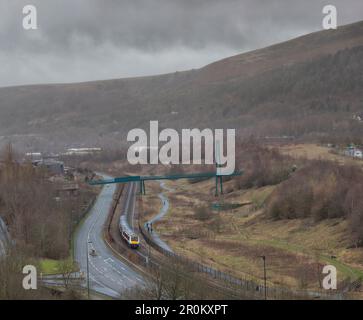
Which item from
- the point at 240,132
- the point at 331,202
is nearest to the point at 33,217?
the point at 331,202

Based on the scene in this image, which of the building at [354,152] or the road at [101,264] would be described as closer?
the road at [101,264]

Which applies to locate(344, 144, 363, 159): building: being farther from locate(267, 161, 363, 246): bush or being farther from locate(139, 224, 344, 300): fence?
locate(139, 224, 344, 300): fence

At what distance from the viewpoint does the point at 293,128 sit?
136 m

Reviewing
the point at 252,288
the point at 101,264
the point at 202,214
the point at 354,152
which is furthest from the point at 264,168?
the point at 252,288

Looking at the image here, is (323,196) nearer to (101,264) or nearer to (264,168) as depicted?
(264,168)

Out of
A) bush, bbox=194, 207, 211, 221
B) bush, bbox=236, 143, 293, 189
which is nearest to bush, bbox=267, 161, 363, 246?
bush, bbox=194, 207, 211, 221

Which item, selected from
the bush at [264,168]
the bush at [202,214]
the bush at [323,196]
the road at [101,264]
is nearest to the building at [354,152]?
the bush at [264,168]

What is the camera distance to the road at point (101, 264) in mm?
30500

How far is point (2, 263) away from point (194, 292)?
22.9ft

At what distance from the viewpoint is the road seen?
30500 mm

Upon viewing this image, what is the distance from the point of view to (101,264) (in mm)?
36312

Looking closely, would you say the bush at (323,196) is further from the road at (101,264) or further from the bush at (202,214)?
the road at (101,264)
